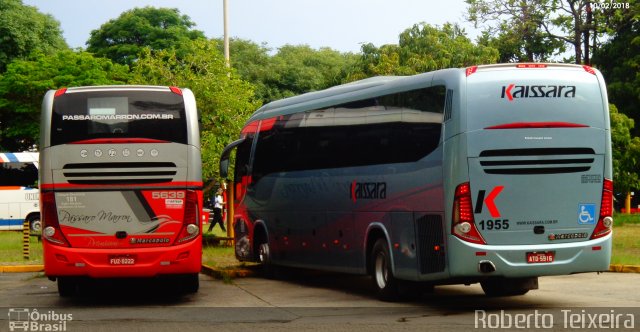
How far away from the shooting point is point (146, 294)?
757 inches

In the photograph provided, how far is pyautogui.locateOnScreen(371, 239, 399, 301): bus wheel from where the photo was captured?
16.8m

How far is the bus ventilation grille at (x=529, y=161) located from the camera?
49.1ft

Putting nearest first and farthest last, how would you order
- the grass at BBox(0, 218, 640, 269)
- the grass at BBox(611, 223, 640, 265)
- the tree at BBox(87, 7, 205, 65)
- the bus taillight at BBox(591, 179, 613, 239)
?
the bus taillight at BBox(591, 179, 613, 239), the grass at BBox(611, 223, 640, 265), the grass at BBox(0, 218, 640, 269), the tree at BBox(87, 7, 205, 65)

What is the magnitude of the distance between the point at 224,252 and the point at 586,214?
1507cm

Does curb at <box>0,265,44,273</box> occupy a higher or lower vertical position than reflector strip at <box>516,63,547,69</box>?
lower

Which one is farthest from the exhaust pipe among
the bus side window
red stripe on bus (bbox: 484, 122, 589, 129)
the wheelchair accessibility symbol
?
the bus side window

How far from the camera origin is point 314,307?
16234 millimetres

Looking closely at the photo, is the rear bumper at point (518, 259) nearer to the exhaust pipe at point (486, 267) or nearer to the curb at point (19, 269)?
the exhaust pipe at point (486, 267)

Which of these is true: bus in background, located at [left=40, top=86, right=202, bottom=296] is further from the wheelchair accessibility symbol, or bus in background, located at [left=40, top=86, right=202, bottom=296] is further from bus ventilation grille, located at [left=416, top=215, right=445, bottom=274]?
the wheelchair accessibility symbol

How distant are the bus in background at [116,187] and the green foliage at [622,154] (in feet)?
106

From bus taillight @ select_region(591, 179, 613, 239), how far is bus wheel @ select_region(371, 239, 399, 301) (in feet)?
10.4

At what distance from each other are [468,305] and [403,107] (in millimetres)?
3130

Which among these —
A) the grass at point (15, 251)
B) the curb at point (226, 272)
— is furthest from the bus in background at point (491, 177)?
the grass at point (15, 251)

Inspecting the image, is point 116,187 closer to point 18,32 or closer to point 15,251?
point 15,251
